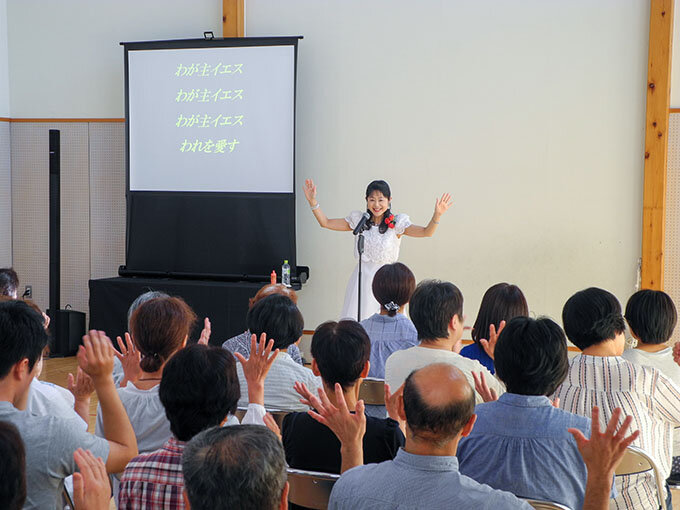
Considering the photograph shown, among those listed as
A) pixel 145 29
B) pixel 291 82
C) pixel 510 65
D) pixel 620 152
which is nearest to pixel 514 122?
pixel 510 65

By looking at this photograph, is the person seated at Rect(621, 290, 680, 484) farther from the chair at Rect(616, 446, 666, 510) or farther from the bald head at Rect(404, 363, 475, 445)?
the bald head at Rect(404, 363, 475, 445)

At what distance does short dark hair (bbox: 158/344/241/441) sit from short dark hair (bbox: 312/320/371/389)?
0.56m

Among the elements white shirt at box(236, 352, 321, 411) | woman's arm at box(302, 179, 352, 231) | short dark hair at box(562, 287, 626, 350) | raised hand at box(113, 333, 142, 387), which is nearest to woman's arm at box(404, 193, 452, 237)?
woman's arm at box(302, 179, 352, 231)

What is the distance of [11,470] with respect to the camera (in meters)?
1.27

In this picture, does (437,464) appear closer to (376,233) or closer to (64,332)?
(376,233)

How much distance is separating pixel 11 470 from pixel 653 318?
252 centimetres

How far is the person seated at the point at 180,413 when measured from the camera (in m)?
1.73

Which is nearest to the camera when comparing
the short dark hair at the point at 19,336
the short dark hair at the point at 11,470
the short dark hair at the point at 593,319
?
the short dark hair at the point at 11,470

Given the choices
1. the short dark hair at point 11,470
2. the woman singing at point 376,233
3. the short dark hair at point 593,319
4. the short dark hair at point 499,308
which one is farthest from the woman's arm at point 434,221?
the short dark hair at point 11,470

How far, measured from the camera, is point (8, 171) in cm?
784

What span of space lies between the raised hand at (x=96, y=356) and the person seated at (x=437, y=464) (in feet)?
2.15

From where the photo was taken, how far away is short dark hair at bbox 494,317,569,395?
82.7 inches

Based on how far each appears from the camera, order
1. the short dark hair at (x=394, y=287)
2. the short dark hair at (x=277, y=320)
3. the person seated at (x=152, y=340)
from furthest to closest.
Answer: the short dark hair at (x=394, y=287) → the short dark hair at (x=277, y=320) → the person seated at (x=152, y=340)

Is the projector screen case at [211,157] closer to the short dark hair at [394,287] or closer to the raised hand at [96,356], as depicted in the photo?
the short dark hair at [394,287]
